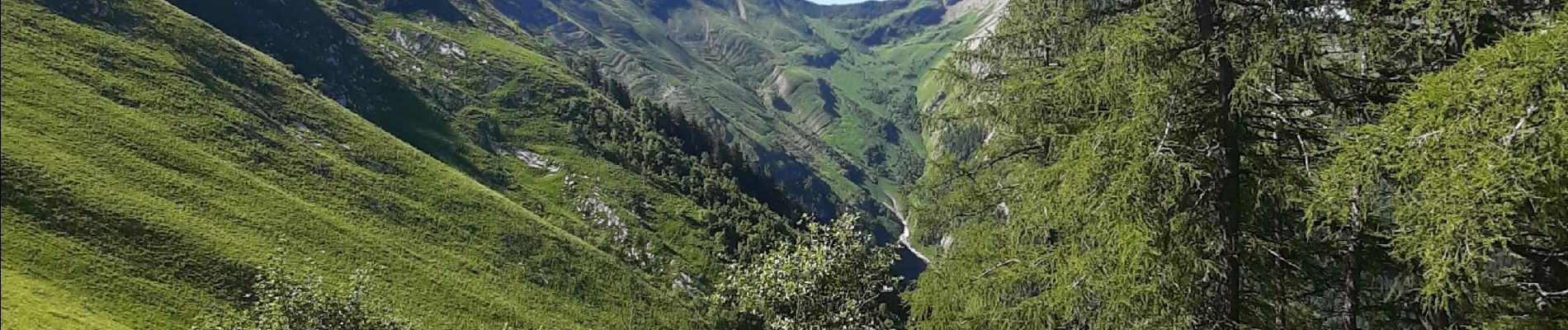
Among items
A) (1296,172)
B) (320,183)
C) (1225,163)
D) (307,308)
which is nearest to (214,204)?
(320,183)

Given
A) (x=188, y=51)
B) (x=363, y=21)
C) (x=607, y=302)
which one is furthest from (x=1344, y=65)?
(x=363, y=21)

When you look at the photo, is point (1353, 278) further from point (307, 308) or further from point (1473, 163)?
point (307, 308)

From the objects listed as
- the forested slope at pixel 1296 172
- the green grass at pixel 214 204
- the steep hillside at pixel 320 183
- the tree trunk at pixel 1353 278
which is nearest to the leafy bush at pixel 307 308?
the steep hillside at pixel 320 183

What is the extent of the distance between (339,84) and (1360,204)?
161 m

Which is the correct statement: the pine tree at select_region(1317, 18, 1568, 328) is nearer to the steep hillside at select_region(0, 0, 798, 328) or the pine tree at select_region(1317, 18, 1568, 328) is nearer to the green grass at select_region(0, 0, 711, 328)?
the steep hillside at select_region(0, 0, 798, 328)

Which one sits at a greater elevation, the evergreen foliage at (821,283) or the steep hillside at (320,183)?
the evergreen foliage at (821,283)

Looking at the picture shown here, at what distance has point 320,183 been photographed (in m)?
92.6

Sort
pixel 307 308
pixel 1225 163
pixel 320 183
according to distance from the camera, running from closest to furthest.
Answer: pixel 1225 163 < pixel 307 308 < pixel 320 183

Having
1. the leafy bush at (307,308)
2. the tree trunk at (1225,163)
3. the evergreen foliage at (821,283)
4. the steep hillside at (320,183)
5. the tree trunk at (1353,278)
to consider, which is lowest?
the steep hillside at (320,183)

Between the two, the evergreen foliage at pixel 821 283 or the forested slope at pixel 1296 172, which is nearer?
the forested slope at pixel 1296 172

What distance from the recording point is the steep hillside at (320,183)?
2411 inches

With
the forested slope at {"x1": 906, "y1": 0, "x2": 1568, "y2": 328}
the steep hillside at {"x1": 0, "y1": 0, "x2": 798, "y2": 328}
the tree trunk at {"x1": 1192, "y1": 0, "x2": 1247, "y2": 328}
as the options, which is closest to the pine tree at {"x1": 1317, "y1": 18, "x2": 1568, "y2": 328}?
the forested slope at {"x1": 906, "y1": 0, "x2": 1568, "y2": 328}

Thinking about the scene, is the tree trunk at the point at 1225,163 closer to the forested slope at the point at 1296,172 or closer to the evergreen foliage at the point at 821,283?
the forested slope at the point at 1296,172

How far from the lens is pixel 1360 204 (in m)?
9.41
